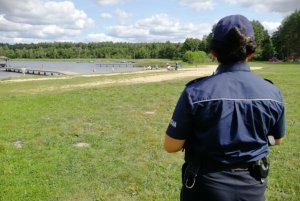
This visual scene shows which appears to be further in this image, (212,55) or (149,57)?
(149,57)

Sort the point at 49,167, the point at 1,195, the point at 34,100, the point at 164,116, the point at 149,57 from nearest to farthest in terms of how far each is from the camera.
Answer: the point at 1,195
the point at 49,167
the point at 164,116
the point at 34,100
the point at 149,57

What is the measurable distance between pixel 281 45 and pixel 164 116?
94.5 meters

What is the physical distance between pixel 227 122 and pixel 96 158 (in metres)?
5.15

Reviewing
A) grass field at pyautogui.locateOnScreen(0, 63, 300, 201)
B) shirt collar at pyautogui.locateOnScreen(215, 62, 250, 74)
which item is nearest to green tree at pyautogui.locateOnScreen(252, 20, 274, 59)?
grass field at pyautogui.locateOnScreen(0, 63, 300, 201)

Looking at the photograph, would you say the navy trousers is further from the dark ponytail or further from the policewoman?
the dark ponytail

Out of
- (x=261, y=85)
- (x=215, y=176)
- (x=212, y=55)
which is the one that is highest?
(x=212, y=55)

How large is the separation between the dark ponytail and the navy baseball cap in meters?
0.02

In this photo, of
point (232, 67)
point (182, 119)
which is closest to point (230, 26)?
point (232, 67)

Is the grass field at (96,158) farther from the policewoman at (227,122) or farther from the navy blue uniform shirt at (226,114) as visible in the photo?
the navy blue uniform shirt at (226,114)

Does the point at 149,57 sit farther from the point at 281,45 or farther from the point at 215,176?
the point at 215,176

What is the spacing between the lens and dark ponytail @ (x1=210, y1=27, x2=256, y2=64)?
2322 millimetres

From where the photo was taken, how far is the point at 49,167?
21.6 feet

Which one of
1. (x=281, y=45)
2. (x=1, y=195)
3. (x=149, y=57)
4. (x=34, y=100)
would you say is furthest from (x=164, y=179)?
(x=149, y=57)

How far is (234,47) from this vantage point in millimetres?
2361
